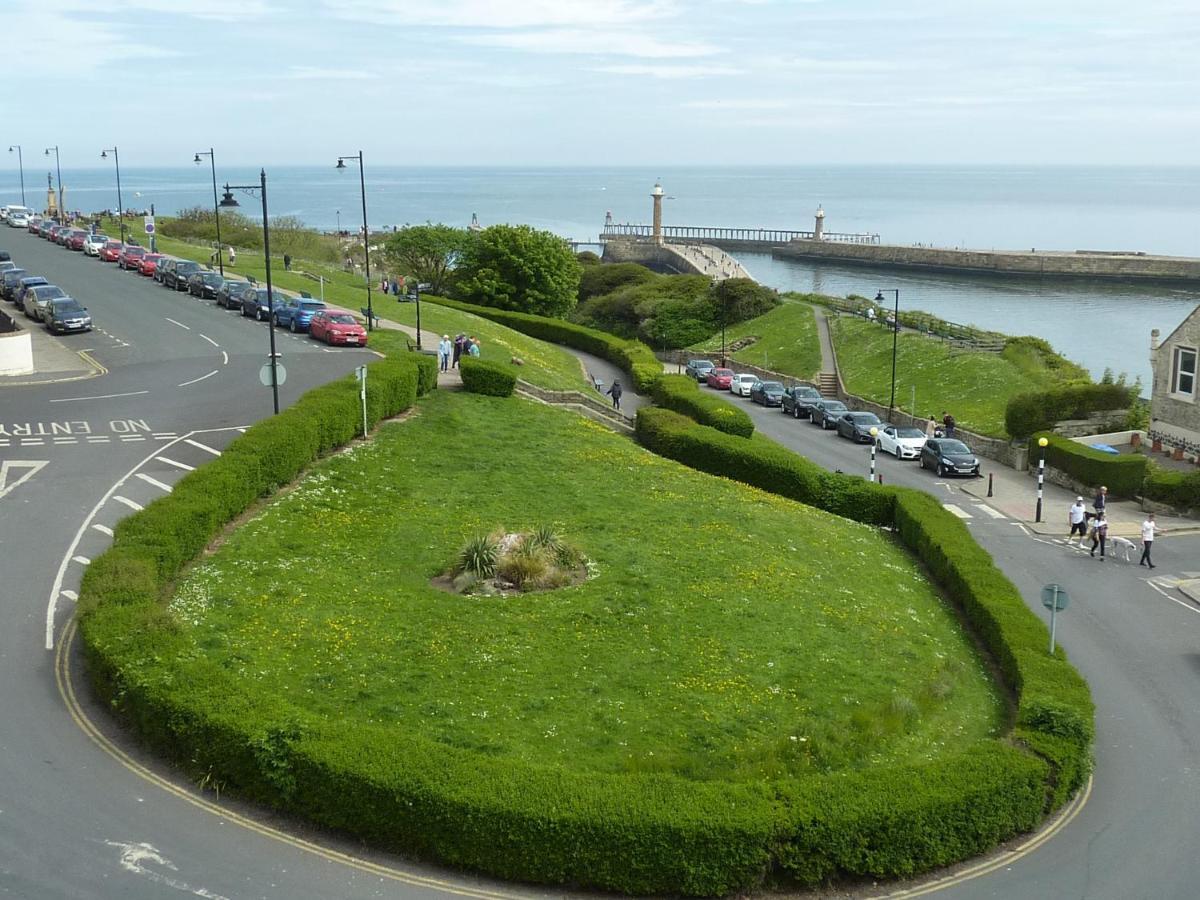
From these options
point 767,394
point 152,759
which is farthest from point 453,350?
point 152,759

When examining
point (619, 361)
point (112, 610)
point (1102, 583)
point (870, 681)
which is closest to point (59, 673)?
point (112, 610)

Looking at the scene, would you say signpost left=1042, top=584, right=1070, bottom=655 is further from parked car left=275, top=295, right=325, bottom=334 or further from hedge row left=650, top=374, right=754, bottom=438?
parked car left=275, top=295, right=325, bottom=334

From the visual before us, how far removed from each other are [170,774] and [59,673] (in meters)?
3.60

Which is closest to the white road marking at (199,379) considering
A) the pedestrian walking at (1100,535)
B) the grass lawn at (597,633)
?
the grass lawn at (597,633)

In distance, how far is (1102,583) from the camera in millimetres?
28719

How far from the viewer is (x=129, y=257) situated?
Result: 66.3 metres

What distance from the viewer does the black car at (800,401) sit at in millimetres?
53812

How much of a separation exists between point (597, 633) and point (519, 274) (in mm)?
55079

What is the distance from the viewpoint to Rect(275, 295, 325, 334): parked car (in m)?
46.8

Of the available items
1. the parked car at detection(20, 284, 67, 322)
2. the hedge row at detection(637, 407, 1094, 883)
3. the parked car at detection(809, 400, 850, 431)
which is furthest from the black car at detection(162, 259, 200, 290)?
the hedge row at detection(637, 407, 1094, 883)

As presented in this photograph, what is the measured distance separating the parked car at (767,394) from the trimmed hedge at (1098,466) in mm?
17587

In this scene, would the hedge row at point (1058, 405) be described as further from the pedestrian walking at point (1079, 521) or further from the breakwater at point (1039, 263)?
the breakwater at point (1039, 263)

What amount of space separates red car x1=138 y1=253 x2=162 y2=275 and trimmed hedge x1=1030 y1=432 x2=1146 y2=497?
45.6m

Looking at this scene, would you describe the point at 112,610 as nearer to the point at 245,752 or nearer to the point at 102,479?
the point at 245,752
